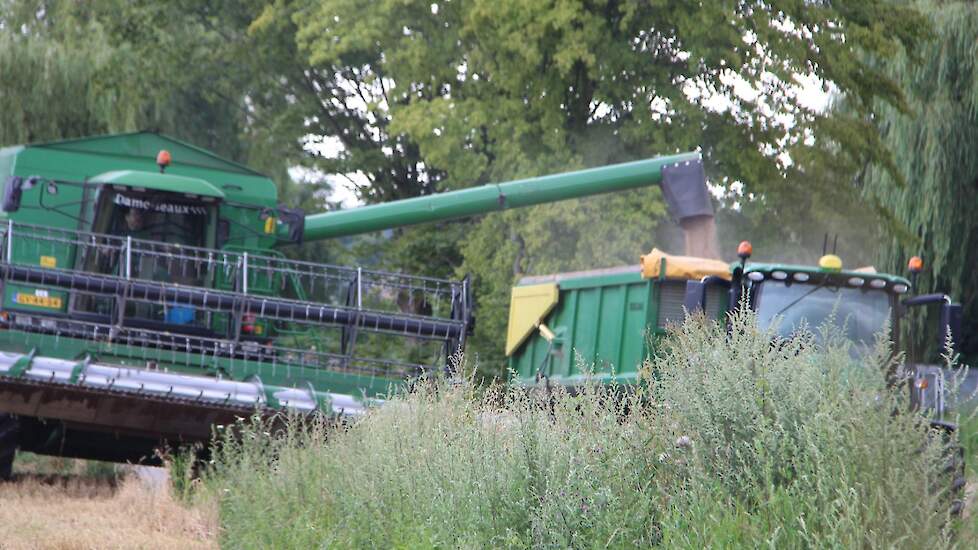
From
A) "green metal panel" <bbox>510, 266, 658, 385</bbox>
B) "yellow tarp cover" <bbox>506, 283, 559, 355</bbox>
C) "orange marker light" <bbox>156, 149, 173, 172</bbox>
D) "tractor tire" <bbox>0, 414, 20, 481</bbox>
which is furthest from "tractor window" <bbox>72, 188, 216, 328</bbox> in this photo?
"yellow tarp cover" <bbox>506, 283, 559, 355</bbox>

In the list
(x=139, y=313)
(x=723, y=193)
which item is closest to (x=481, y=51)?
(x=723, y=193)

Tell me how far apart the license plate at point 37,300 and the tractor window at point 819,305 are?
708 centimetres

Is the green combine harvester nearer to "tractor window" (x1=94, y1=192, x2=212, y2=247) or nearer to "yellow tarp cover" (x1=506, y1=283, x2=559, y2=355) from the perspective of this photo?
"tractor window" (x1=94, y1=192, x2=212, y2=247)

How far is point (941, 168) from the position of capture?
21.7 meters

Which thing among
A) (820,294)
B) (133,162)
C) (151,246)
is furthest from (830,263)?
(133,162)

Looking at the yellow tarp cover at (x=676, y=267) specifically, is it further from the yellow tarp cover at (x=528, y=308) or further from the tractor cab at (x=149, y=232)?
the tractor cab at (x=149, y=232)

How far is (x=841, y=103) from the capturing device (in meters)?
25.0

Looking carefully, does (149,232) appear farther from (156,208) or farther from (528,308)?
(528,308)

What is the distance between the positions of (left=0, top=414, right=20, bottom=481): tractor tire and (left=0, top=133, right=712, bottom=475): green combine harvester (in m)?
0.02

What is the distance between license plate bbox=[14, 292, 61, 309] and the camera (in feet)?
46.4

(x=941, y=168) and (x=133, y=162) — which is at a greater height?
(x=941, y=168)

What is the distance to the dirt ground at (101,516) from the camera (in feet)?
31.5

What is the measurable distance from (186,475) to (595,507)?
5963mm

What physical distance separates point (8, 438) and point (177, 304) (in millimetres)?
1947
